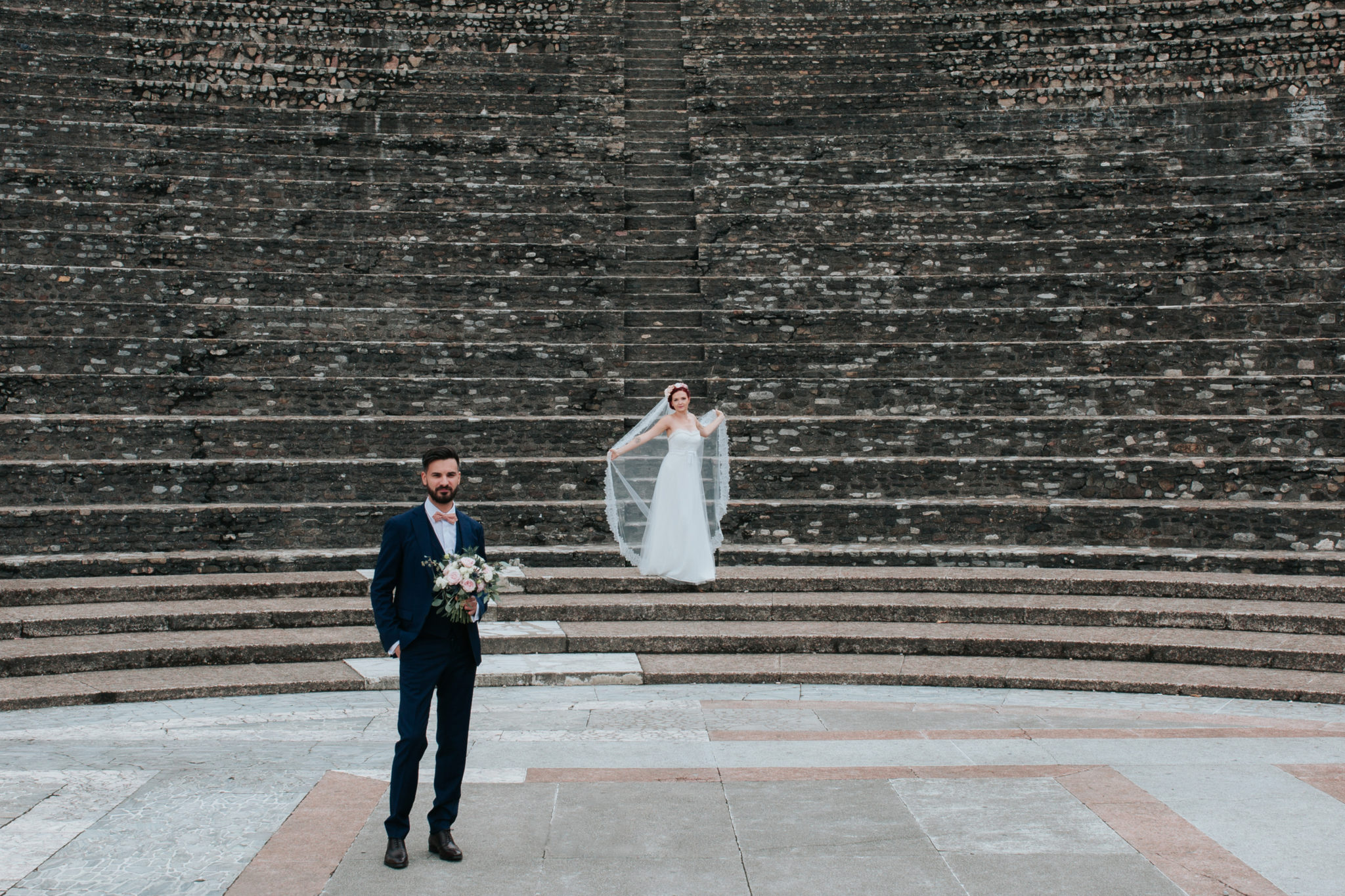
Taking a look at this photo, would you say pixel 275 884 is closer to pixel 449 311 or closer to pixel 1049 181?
pixel 449 311

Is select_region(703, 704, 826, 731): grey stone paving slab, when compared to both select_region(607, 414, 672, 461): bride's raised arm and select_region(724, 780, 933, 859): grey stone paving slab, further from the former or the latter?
select_region(607, 414, 672, 461): bride's raised arm

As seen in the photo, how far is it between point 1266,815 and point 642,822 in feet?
8.49

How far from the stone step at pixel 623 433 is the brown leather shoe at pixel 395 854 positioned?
6502 mm

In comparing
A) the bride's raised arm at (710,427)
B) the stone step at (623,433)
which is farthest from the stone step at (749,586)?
the stone step at (623,433)

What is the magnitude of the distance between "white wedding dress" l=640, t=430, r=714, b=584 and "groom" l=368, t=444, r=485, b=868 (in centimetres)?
430

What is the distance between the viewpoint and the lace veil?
8.48 m

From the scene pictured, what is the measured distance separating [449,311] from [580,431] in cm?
236

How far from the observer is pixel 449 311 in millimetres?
11555

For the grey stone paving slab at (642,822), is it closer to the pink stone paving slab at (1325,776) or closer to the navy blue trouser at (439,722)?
the navy blue trouser at (439,722)

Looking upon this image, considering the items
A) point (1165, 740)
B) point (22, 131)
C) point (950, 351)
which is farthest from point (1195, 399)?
point (22, 131)

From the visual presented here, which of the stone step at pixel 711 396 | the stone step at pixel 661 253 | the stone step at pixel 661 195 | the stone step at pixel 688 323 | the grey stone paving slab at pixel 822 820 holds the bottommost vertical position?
the grey stone paving slab at pixel 822 820

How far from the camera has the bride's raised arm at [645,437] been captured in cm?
830

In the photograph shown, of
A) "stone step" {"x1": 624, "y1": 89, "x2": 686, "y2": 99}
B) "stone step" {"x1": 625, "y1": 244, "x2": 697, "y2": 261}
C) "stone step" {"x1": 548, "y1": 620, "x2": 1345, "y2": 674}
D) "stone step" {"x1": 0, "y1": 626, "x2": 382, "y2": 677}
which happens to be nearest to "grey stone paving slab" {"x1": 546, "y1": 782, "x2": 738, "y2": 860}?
"stone step" {"x1": 548, "y1": 620, "x2": 1345, "y2": 674}

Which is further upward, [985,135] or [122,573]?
[985,135]
